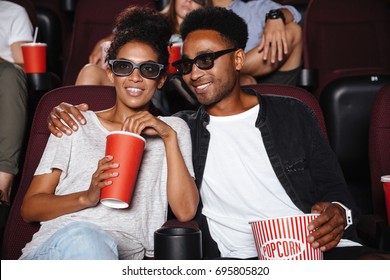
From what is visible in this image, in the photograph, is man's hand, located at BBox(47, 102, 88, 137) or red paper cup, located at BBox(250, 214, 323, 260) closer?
red paper cup, located at BBox(250, 214, 323, 260)

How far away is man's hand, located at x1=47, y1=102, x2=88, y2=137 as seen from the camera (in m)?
1.59

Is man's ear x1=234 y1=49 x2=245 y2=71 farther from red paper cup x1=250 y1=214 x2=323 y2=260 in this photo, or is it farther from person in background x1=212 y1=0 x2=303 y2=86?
red paper cup x1=250 y1=214 x2=323 y2=260

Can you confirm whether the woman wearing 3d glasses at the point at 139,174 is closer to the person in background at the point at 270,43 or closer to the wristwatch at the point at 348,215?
the wristwatch at the point at 348,215

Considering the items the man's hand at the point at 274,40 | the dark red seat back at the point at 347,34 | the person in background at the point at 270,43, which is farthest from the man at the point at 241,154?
the dark red seat back at the point at 347,34

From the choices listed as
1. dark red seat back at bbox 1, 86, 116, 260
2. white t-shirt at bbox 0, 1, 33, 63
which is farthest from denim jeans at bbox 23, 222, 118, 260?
white t-shirt at bbox 0, 1, 33, 63

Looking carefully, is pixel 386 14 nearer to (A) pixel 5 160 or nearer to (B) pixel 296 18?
(B) pixel 296 18

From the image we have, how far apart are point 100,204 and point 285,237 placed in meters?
0.48

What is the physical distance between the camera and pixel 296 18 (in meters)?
2.75

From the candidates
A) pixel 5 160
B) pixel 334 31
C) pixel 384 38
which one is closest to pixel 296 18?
pixel 334 31

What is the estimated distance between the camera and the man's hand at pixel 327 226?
1320 millimetres

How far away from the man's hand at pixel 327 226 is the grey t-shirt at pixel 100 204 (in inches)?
14.1

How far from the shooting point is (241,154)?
169 cm

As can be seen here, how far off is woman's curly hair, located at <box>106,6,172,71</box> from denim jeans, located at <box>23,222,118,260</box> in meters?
0.54

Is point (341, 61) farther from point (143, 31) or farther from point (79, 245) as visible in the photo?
point (79, 245)
